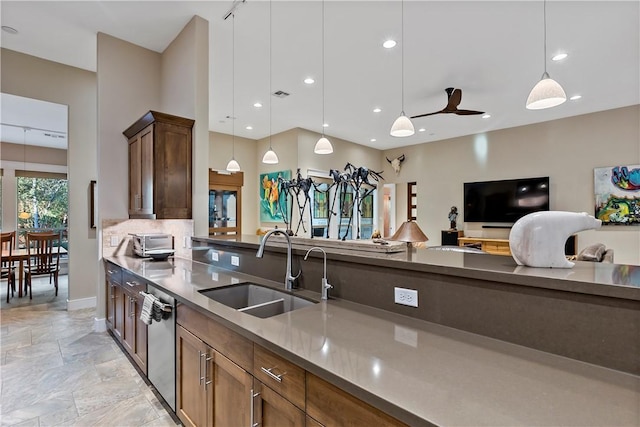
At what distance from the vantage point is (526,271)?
115 cm

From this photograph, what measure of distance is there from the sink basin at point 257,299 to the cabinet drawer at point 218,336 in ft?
0.64

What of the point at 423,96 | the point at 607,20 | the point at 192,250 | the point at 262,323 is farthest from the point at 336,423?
the point at 423,96

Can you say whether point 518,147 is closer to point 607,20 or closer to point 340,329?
point 607,20

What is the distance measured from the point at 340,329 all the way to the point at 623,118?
24.0ft

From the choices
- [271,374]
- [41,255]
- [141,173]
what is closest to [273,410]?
[271,374]

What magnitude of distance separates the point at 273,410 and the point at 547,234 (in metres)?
1.26

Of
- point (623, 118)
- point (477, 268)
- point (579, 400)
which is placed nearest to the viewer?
point (579, 400)

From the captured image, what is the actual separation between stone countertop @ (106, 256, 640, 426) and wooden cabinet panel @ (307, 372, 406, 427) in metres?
0.05

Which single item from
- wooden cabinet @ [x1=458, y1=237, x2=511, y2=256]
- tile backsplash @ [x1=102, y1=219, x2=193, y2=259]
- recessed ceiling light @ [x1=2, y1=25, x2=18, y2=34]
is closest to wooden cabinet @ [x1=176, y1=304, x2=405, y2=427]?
tile backsplash @ [x1=102, y1=219, x2=193, y2=259]

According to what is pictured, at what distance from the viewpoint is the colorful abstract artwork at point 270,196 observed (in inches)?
285

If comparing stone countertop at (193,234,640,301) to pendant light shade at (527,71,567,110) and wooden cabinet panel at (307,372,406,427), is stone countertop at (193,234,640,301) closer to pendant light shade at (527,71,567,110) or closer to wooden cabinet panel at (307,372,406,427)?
wooden cabinet panel at (307,372,406,427)

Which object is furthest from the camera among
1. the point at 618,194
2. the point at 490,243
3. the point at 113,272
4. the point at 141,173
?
the point at 490,243

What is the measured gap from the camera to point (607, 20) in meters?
3.18

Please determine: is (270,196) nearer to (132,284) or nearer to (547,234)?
(132,284)
